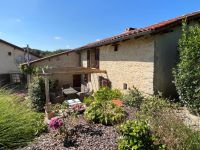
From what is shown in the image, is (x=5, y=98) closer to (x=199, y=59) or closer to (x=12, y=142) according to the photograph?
(x=12, y=142)

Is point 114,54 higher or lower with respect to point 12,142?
higher

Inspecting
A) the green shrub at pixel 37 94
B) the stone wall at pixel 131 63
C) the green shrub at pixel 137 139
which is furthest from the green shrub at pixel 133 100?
the green shrub at pixel 37 94

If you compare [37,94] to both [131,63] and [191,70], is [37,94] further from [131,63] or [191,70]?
[191,70]

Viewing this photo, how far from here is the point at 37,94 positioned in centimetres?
1466

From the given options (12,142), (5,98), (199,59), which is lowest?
(12,142)

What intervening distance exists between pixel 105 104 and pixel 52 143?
299cm

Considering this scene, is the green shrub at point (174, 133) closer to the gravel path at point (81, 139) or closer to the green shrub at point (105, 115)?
the gravel path at point (81, 139)

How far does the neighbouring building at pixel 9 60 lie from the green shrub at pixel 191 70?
21303 mm

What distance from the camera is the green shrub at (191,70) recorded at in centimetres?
743

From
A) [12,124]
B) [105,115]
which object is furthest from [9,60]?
[12,124]

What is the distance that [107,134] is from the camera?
18.5ft

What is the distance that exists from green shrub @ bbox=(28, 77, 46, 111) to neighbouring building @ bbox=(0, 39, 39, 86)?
11.5m

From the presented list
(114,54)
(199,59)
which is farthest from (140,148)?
(114,54)

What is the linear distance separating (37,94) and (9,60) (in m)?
13.6
